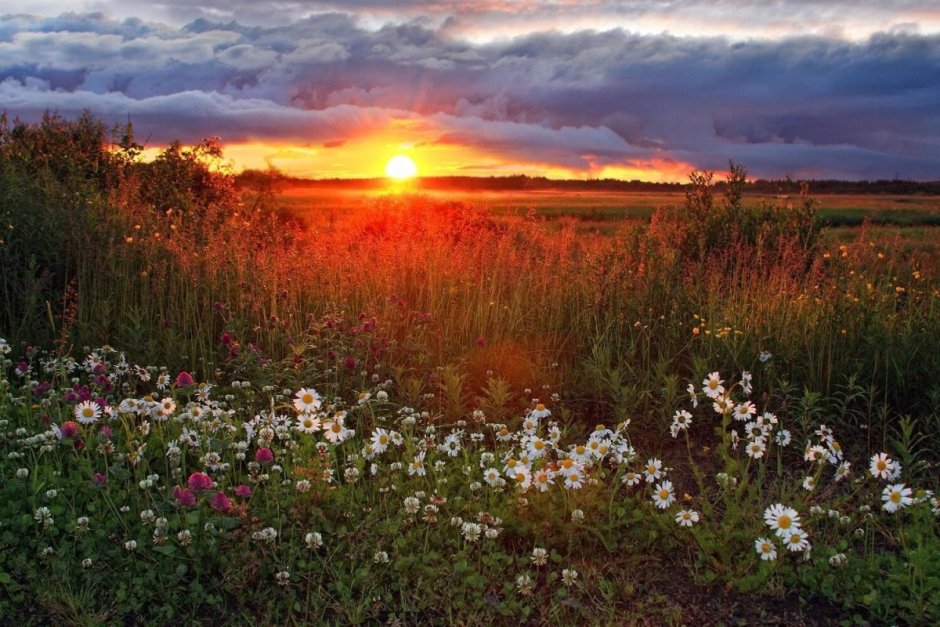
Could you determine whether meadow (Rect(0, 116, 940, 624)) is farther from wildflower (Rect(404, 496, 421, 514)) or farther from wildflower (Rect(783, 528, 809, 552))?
wildflower (Rect(404, 496, 421, 514))

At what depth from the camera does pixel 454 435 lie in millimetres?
4266

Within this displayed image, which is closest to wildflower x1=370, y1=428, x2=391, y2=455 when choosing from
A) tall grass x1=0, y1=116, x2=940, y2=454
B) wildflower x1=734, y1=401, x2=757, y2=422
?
tall grass x1=0, y1=116, x2=940, y2=454

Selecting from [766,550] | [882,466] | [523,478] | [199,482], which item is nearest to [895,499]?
[882,466]

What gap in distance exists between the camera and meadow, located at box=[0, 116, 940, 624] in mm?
3314

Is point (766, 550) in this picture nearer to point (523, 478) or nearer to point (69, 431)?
point (523, 478)

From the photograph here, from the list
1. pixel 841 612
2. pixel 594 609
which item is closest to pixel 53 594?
pixel 594 609

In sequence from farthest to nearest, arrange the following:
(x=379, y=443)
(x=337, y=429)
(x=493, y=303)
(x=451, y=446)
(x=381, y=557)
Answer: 1. (x=493, y=303)
2. (x=451, y=446)
3. (x=379, y=443)
4. (x=337, y=429)
5. (x=381, y=557)

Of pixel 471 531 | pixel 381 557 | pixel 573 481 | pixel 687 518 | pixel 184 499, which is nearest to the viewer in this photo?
pixel 184 499

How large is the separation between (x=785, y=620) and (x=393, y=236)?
21.0 ft

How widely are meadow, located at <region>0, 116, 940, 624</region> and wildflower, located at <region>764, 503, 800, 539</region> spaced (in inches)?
0.5

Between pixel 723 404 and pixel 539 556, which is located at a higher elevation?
pixel 723 404

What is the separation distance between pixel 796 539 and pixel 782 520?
0.38 feet

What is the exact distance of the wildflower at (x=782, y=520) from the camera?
129 inches

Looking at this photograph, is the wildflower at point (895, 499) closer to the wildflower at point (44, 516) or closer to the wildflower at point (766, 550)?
the wildflower at point (766, 550)
